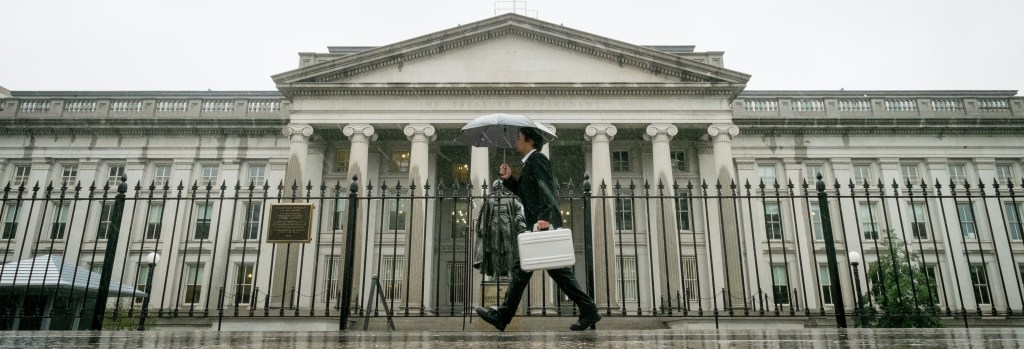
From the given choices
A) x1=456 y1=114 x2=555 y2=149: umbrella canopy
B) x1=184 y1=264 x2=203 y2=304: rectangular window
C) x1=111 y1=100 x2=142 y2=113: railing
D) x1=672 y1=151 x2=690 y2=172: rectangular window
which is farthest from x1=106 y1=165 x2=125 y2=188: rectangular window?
x1=456 y1=114 x2=555 y2=149: umbrella canopy

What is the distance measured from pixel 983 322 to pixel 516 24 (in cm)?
2101

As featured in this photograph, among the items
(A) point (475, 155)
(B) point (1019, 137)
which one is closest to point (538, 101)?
(A) point (475, 155)

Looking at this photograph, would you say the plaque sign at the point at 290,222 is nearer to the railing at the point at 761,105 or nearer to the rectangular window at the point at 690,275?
the rectangular window at the point at 690,275

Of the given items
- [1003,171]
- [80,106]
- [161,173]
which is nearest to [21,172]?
[80,106]

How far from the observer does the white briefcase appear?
4922mm

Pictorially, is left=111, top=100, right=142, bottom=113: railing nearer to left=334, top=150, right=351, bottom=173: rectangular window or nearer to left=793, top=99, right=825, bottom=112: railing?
left=334, top=150, right=351, bottom=173: rectangular window

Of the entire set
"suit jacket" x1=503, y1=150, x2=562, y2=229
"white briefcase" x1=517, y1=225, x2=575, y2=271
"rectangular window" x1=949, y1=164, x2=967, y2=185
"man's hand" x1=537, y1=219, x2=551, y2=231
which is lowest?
"white briefcase" x1=517, y1=225, x2=575, y2=271

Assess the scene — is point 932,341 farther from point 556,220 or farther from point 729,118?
point 729,118

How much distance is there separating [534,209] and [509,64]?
1942 centimetres

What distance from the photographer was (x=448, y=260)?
2530cm

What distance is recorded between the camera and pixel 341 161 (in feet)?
87.4

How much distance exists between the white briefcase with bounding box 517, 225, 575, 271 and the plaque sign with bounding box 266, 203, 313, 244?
15.3ft

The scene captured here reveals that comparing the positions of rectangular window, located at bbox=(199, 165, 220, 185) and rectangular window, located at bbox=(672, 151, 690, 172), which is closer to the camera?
rectangular window, located at bbox=(672, 151, 690, 172)

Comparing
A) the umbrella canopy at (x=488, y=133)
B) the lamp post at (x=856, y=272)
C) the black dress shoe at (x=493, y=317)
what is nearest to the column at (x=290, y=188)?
the umbrella canopy at (x=488, y=133)
